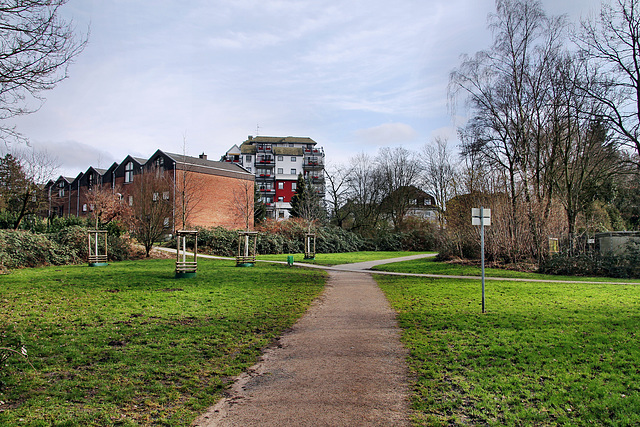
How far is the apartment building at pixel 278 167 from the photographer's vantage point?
251 feet

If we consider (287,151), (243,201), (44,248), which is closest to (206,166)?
(243,201)

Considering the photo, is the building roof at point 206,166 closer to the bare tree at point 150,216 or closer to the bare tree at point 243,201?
the bare tree at point 243,201

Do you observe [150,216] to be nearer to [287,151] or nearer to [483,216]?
[483,216]

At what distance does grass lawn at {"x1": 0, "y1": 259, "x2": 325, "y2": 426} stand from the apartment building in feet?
208

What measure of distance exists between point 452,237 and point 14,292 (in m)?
23.2

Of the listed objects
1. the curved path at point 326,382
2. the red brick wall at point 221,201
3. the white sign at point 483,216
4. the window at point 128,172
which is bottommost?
the curved path at point 326,382

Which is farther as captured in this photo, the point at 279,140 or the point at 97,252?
the point at 279,140

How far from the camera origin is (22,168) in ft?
96.1

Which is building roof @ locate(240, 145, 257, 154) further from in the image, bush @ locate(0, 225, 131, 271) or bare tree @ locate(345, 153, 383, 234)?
bush @ locate(0, 225, 131, 271)

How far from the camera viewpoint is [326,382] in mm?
5375

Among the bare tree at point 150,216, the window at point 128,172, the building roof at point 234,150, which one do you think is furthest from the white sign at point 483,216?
the building roof at point 234,150

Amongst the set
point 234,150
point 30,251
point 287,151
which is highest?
point 234,150

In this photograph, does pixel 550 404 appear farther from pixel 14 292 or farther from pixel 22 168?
pixel 22 168

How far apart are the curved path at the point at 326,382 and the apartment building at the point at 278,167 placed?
220ft
